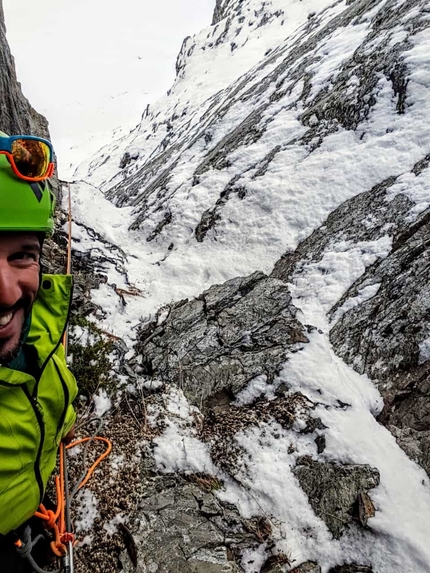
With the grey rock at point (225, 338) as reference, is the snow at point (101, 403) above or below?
below

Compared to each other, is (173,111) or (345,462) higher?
(173,111)

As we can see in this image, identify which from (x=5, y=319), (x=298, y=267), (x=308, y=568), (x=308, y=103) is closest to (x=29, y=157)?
(x=5, y=319)

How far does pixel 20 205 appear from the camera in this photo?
1.93 m

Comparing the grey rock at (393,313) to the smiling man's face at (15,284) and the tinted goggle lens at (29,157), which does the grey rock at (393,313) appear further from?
the tinted goggle lens at (29,157)

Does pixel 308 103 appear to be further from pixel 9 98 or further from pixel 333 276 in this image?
pixel 9 98

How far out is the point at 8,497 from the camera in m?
1.85

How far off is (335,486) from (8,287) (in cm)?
363

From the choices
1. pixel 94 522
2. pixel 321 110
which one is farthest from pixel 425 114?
pixel 94 522

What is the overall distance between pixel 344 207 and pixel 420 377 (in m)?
4.92

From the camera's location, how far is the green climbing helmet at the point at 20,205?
6.05 ft

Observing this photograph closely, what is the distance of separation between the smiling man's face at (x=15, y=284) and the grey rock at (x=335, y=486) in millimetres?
3287

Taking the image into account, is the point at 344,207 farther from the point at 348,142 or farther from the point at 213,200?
the point at 213,200

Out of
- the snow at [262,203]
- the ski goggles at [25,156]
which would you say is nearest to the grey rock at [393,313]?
the snow at [262,203]

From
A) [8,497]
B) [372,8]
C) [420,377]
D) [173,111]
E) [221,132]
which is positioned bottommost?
[8,497]
